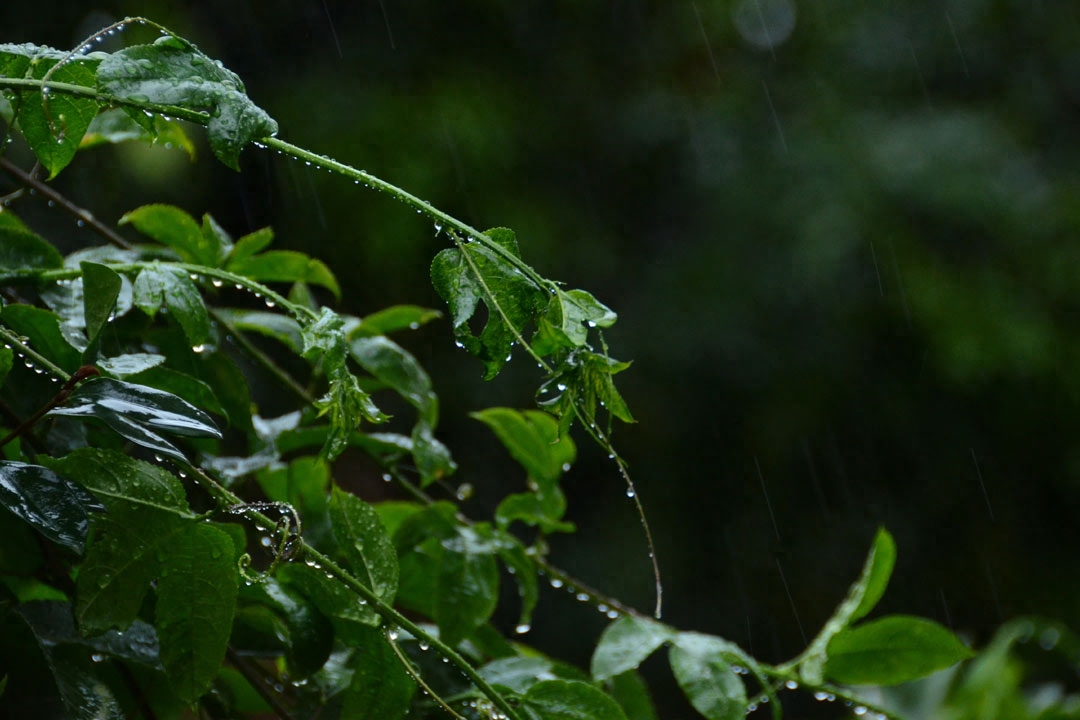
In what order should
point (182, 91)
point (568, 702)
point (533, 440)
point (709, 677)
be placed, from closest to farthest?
point (182, 91), point (568, 702), point (709, 677), point (533, 440)

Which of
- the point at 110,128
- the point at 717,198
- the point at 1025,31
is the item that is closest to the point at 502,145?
the point at 717,198

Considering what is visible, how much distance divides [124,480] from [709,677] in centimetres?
34

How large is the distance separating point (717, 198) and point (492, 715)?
2471mm

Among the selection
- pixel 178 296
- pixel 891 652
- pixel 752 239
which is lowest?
pixel 752 239

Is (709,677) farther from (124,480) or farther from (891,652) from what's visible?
(124,480)

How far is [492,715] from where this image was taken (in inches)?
18.8

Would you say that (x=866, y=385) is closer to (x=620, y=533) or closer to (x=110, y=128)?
(x=620, y=533)

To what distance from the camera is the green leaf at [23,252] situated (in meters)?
0.49

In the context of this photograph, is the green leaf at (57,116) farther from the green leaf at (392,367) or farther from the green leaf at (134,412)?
the green leaf at (392,367)

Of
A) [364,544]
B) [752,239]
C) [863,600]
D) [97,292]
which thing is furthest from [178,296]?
[752,239]

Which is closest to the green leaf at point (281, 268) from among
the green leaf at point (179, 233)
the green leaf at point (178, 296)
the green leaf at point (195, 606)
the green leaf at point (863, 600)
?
the green leaf at point (179, 233)

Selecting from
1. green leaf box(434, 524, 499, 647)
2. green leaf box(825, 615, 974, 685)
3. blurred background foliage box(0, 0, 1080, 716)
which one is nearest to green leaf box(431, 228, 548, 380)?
green leaf box(434, 524, 499, 647)

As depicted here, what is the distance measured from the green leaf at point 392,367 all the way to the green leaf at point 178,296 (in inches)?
4.2

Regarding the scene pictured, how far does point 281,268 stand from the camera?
2.03 feet
